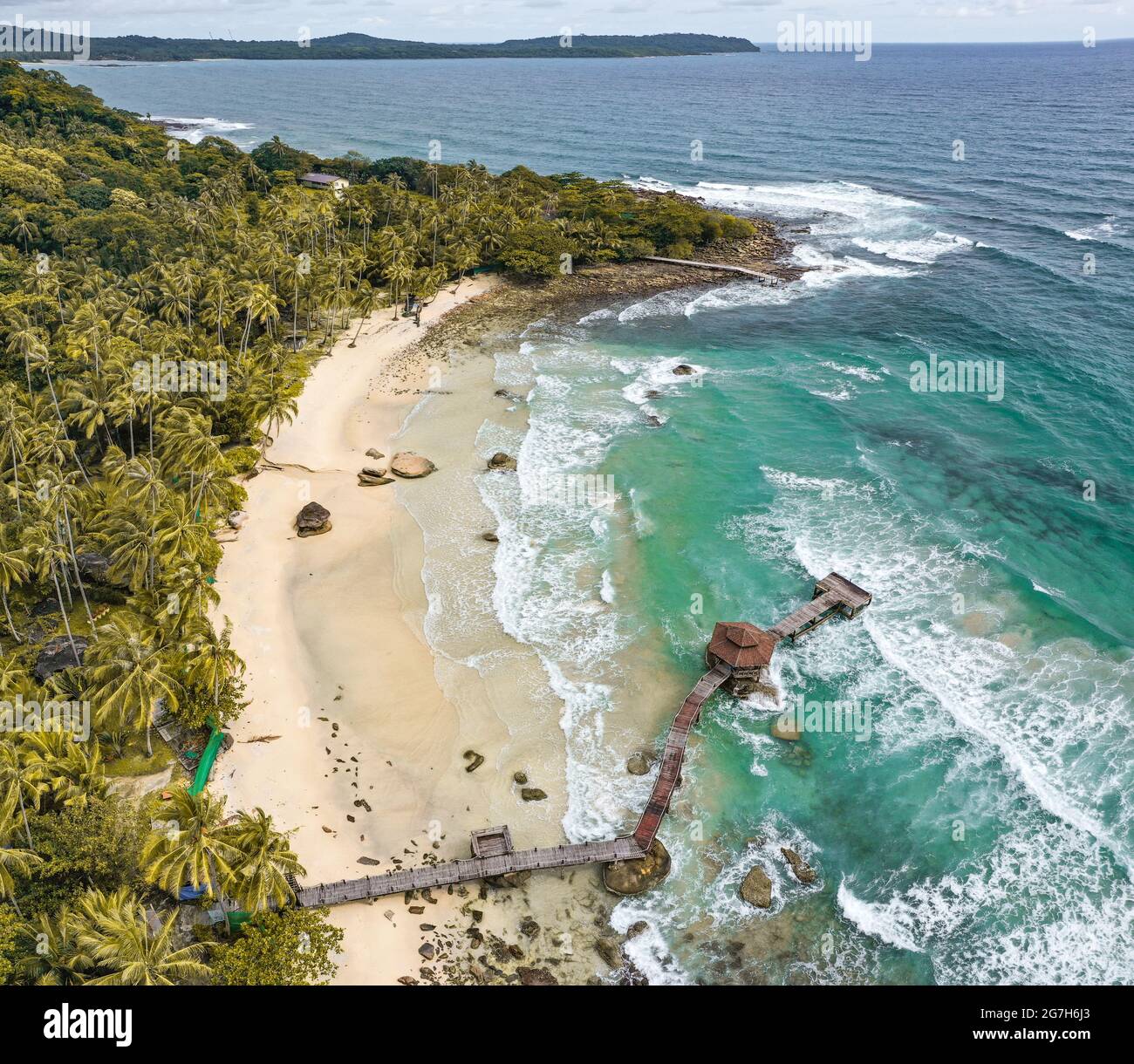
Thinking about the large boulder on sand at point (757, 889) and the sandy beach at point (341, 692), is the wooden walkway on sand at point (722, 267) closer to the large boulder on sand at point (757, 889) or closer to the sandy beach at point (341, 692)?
the sandy beach at point (341, 692)

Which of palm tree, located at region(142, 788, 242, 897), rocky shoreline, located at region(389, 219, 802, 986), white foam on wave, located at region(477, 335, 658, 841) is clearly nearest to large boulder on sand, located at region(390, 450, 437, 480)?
white foam on wave, located at region(477, 335, 658, 841)

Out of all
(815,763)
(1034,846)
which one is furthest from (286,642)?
(1034,846)

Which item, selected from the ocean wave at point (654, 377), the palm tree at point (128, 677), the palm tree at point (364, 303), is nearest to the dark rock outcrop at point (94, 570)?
the palm tree at point (128, 677)

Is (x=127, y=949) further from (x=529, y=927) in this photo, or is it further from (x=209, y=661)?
(x=529, y=927)

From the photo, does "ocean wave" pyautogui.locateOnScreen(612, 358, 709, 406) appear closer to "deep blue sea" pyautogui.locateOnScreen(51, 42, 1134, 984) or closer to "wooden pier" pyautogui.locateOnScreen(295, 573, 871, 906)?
"deep blue sea" pyautogui.locateOnScreen(51, 42, 1134, 984)

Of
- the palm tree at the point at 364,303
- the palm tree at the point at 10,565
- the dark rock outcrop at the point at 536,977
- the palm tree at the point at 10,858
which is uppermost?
the palm tree at the point at 364,303

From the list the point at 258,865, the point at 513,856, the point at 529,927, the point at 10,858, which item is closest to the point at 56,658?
the point at 10,858
